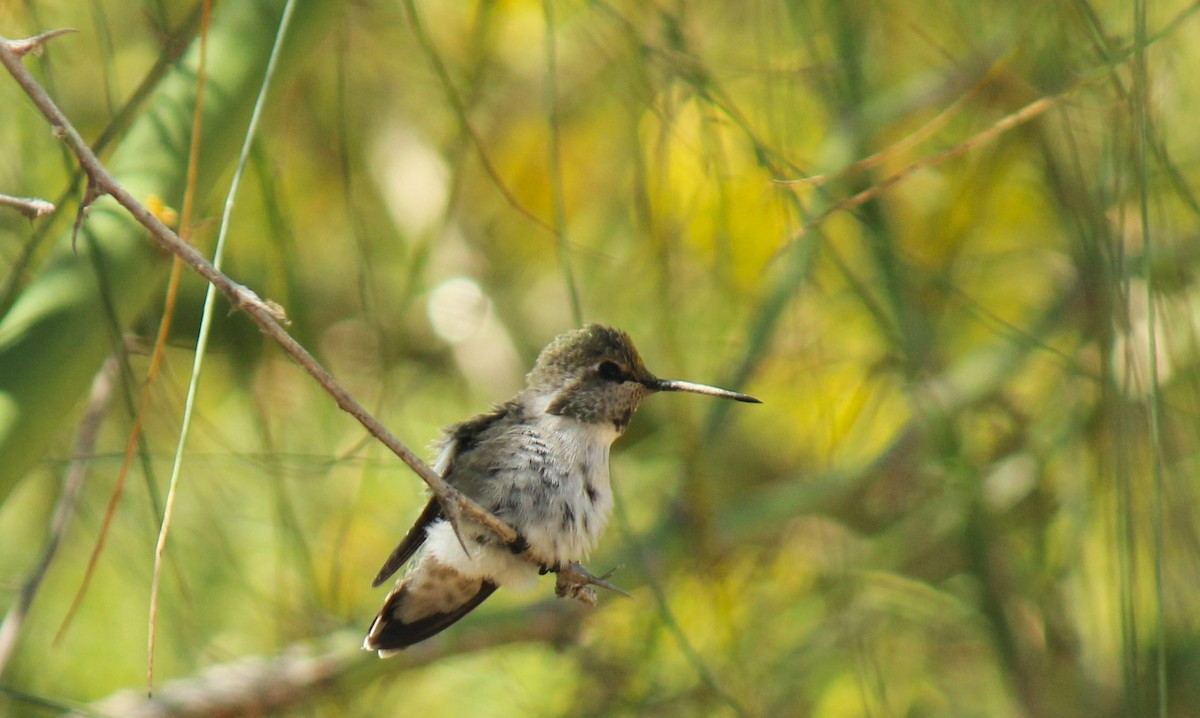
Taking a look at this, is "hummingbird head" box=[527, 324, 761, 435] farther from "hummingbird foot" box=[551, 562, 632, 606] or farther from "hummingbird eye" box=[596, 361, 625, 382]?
"hummingbird foot" box=[551, 562, 632, 606]

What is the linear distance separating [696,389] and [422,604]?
65cm

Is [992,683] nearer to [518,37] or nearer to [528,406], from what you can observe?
[528,406]

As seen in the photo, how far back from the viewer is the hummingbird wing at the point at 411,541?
2.12 m

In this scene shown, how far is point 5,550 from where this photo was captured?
3.72 meters

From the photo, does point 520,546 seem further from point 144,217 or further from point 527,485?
point 144,217

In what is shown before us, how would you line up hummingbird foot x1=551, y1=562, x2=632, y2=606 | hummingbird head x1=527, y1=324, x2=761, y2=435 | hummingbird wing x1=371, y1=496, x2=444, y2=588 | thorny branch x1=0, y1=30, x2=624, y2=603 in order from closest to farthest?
thorny branch x1=0, y1=30, x2=624, y2=603, hummingbird foot x1=551, y1=562, x2=632, y2=606, hummingbird wing x1=371, y1=496, x2=444, y2=588, hummingbird head x1=527, y1=324, x2=761, y2=435

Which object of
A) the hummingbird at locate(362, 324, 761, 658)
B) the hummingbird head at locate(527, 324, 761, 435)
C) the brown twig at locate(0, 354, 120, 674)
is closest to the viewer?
the brown twig at locate(0, 354, 120, 674)

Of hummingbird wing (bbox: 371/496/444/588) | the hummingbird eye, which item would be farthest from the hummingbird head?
hummingbird wing (bbox: 371/496/444/588)

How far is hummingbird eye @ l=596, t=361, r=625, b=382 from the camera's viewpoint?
2.55 m

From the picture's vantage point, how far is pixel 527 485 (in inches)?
90.4

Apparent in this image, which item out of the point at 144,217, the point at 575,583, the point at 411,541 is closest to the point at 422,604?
the point at 411,541

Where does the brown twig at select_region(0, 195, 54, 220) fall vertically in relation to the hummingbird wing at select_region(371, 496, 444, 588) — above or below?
above

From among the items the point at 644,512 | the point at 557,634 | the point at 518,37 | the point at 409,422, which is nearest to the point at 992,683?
the point at 644,512

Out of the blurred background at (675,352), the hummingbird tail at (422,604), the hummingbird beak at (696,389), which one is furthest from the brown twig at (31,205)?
the hummingbird tail at (422,604)
